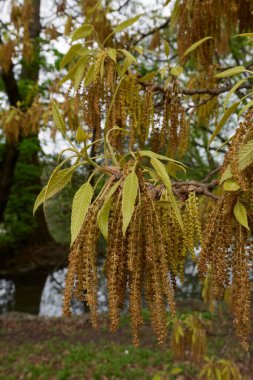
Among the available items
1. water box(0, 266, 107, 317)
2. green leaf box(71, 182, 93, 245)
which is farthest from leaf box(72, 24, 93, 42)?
water box(0, 266, 107, 317)

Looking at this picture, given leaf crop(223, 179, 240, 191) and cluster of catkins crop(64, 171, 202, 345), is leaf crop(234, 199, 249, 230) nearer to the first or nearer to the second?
leaf crop(223, 179, 240, 191)

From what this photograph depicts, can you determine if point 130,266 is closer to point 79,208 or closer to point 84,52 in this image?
point 79,208

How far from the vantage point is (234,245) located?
0.95 m

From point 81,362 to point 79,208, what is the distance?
694 cm

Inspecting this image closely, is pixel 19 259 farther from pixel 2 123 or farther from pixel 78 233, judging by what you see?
pixel 78 233

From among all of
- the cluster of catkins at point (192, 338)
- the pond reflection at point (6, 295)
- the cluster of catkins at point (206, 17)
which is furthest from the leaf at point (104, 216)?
the pond reflection at point (6, 295)

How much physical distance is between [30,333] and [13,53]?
6.22 meters

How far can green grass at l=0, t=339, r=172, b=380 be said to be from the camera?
21.5 ft

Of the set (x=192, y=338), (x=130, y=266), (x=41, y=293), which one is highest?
(x=41, y=293)

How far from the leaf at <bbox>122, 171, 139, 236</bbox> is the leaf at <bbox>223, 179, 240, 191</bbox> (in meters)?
0.20

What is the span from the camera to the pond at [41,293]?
11.7 meters

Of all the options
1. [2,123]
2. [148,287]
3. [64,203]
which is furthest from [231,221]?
[64,203]

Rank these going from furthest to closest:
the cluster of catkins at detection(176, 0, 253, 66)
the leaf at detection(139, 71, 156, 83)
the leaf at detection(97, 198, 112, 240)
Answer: the cluster of catkins at detection(176, 0, 253, 66) < the leaf at detection(139, 71, 156, 83) < the leaf at detection(97, 198, 112, 240)

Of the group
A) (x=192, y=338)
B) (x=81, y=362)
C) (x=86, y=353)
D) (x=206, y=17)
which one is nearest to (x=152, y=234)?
(x=206, y=17)
